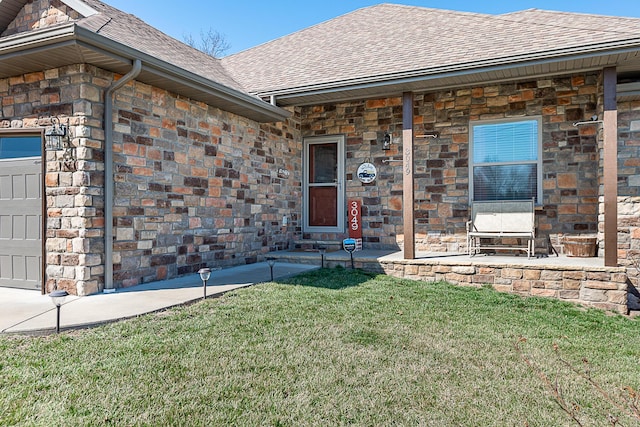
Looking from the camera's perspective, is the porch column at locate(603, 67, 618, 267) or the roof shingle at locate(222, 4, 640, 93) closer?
the porch column at locate(603, 67, 618, 267)

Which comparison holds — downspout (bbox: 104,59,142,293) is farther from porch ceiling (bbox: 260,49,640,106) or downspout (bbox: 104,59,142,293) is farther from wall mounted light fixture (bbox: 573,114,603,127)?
wall mounted light fixture (bbox: 573,114,603,127)

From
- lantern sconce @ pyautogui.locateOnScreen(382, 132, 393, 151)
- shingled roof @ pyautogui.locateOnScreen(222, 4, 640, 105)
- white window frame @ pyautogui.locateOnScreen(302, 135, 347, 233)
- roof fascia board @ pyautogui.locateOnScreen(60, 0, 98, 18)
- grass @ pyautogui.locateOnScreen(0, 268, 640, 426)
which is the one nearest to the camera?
grass @ pyautogui.locateOnScreen(0, 268, 640, 426)

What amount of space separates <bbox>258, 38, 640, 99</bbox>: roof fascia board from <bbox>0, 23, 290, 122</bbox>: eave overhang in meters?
1.40

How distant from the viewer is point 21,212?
15.8ft

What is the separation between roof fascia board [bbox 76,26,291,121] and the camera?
3.91 metres

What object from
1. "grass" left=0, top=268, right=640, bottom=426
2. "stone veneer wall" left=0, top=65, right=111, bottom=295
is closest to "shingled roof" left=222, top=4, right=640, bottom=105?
"stone veneer wall" left=0, top=65, right=111, bottom=295

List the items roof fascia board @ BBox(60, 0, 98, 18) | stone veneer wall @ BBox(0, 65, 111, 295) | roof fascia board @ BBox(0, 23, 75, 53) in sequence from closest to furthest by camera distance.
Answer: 1. roof fascia board @ BBox(0, 23, 75, 53)
2. stone veneer wall @ BBox(0, 65, 111, 295)
3. roof fascia board @ BBox(60, 0, 98, 18)

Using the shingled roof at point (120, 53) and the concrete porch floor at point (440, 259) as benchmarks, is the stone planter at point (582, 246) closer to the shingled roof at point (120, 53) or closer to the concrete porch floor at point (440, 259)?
the concrete porch floor at point (440, 259)

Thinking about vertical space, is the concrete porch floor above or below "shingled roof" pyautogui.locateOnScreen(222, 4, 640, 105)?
below

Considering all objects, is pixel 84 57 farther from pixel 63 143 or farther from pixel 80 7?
pixel 80 7


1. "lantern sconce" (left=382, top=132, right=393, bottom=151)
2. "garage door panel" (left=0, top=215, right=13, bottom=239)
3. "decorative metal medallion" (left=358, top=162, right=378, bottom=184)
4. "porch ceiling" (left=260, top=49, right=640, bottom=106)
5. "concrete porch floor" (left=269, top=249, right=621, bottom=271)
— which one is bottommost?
"concrete porch floor" (left=269, top=249, right=621, bottom=271)

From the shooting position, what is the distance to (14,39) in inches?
157

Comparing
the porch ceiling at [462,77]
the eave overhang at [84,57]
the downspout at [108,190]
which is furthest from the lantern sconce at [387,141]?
the downspout at [108,190]

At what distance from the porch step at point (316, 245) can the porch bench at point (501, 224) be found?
7.56 ft
